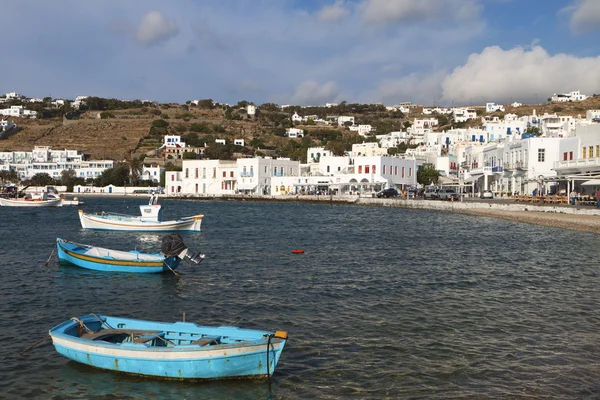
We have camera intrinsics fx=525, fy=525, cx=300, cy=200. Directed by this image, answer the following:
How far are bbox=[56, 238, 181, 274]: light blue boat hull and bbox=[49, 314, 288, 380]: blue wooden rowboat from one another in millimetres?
9129

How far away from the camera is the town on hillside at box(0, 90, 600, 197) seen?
57688 millimetres

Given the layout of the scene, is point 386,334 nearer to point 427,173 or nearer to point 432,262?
point 432,262

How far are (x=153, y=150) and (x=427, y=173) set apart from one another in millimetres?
85688

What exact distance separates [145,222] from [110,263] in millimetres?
17036

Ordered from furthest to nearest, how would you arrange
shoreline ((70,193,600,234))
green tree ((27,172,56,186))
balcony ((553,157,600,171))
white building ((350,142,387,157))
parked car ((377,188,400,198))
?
green tree ((27,172,56,186)) < white building ((350,142,387,157)) < parked car ((377,188,400,198)) < balcony ((553,157,600,171)) < shoreline ((70,193,600,234))

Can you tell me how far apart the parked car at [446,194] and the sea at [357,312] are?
Answer: 111 feet

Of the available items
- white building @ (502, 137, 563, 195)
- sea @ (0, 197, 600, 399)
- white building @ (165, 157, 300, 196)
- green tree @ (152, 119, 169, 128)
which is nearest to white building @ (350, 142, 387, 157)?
white building @ (165, 157, 300, 196)

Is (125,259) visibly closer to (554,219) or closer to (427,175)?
(554,219)

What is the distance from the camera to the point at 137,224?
121 feet

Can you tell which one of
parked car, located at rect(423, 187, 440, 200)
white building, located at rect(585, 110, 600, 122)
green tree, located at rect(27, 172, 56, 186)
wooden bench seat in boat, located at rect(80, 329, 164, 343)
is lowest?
wooden bench seat in boat, located at rect(80, 329, 164, 343)

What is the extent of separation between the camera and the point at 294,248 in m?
27.9

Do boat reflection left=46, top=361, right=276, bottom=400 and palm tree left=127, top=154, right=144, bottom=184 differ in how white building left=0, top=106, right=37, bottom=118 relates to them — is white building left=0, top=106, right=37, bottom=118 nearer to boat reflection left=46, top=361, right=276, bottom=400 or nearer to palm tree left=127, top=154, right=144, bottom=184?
palm tree left=127, top=154, right=144, bottom=184

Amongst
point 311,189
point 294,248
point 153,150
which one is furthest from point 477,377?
point 153,150

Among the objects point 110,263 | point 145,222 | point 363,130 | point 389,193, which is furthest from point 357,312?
point 363,130
